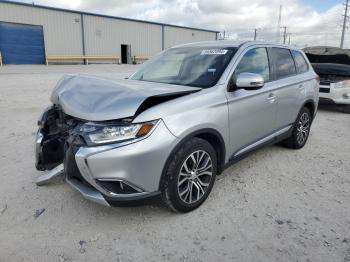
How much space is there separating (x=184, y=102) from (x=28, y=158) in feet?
9.36

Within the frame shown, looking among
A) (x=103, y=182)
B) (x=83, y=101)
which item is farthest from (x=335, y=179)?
(x=83, y=101)

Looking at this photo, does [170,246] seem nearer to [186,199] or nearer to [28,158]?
[186,199]

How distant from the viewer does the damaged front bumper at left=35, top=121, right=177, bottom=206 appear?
7.80ft

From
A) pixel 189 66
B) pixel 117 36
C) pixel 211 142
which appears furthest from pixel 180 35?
pixel 211 142

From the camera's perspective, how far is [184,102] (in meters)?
2.74

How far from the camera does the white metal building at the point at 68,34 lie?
26062 millimetres

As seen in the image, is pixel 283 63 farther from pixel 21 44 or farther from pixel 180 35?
pixel 180 35

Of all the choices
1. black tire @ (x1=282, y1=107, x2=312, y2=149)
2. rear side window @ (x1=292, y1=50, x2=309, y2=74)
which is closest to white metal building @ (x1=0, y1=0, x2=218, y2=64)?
rear side window @ (x1=292, y1=50, x2=309, y2=74)

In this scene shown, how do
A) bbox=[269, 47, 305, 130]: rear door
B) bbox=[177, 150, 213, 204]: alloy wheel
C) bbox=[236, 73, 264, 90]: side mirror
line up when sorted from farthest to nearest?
bbox=[269, 47, 305, 130]: rear door
bbox=[236, 73, 264, 90]: side mirror
bbox=[177, 150, 213, 204]: alloy wheel

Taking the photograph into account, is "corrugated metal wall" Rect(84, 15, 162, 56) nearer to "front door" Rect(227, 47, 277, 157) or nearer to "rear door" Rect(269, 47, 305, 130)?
"rear door" Rect(269, 47, 305, 130)

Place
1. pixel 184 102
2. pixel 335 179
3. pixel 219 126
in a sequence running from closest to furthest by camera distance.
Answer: pixel 184 102
pixel 219 126
pixel 335 179

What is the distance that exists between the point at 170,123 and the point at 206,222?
41.2 inches

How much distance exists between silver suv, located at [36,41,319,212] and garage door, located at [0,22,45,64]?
26828 millimetres

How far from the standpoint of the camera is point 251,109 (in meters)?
3.48
